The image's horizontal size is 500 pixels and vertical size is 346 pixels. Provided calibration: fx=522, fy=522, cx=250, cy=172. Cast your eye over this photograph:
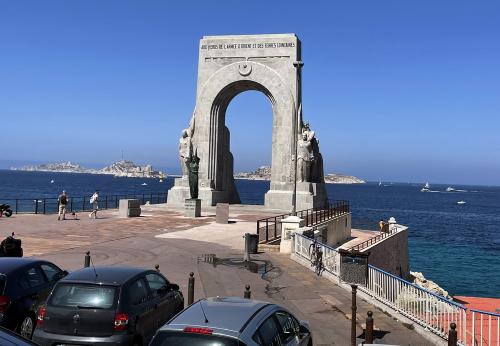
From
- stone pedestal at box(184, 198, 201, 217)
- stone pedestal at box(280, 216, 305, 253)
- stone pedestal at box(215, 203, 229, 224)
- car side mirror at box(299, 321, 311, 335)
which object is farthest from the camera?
stone pedestal at box(184, 198, 201, 217)

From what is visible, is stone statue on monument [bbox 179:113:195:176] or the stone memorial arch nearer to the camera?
the stone memorial arch

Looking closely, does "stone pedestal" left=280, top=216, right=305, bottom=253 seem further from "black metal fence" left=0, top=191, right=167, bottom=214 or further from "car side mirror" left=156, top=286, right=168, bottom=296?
"black metal fence" left=0, top=191, right=167, bottom=214

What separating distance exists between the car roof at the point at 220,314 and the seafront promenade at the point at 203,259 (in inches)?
139

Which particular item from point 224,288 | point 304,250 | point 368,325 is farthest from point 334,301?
point 304,250

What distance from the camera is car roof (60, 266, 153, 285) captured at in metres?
8.02

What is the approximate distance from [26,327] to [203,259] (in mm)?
9147

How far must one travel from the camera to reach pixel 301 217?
89.9ft

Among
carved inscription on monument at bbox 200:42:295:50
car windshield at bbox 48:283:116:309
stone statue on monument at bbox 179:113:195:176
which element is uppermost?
carved inscription on monument at bbox 200:42:295:50

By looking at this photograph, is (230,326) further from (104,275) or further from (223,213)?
(223,213)

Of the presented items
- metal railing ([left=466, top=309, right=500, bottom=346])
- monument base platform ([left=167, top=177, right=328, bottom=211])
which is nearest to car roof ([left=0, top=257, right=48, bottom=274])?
metal railing ([left=466, top=309, right=500, bottom=346])

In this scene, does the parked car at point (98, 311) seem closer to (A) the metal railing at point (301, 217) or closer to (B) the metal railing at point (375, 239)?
(A) the metal railing at point (301, 217)

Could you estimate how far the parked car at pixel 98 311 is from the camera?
24.7 ft

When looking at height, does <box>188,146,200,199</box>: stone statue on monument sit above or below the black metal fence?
above

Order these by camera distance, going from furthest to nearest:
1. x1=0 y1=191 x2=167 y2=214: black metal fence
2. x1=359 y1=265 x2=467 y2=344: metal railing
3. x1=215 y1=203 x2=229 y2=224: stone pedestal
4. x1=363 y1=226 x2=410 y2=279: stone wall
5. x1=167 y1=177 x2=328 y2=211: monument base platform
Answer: x1=167 y1=177 x2=328 y2=211: monument base platform → x1=0 y1=191 x2=167 y2=214: black metal fence → x1=215 y1=203 x2=229 y2=224: stone pedestal → x1=363 y1=226 x2=410 y2=279: stone wall → x1=359 y1=265 x2=467 y2=344: metal railing
